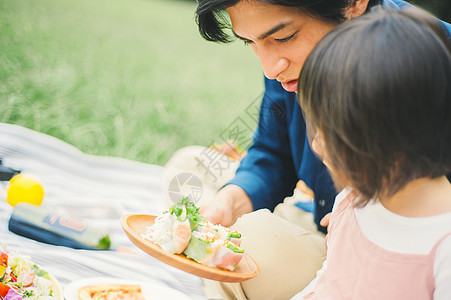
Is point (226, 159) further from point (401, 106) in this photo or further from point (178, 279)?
point (401, 106)

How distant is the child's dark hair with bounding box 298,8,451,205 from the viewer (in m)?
0.98

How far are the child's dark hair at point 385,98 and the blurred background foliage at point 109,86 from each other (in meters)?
2.33

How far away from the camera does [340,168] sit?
1079 millimetres

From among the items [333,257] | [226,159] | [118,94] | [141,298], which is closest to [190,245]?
[141,298]

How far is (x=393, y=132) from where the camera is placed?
100 cm

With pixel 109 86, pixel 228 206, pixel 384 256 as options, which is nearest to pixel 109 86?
pixel 109 86

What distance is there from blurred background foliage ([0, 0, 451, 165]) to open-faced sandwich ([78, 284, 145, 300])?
1749 mm

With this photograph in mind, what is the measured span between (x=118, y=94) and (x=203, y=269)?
326 centimetres

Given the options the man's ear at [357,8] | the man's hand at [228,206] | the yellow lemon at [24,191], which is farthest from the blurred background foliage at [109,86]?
the man's ear at [357,8]

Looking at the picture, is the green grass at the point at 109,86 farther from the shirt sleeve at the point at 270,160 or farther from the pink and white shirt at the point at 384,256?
the pink and white shirt at the point at 384,256

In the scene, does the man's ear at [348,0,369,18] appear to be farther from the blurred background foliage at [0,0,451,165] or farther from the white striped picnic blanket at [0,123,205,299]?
the blurred background foliage at [0,0,451,165]

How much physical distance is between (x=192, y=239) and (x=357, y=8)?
834 millimetres

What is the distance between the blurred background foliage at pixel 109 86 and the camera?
331 cm

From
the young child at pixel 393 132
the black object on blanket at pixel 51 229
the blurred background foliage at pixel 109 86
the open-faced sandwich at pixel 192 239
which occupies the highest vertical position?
the young child at pixel 393 132
